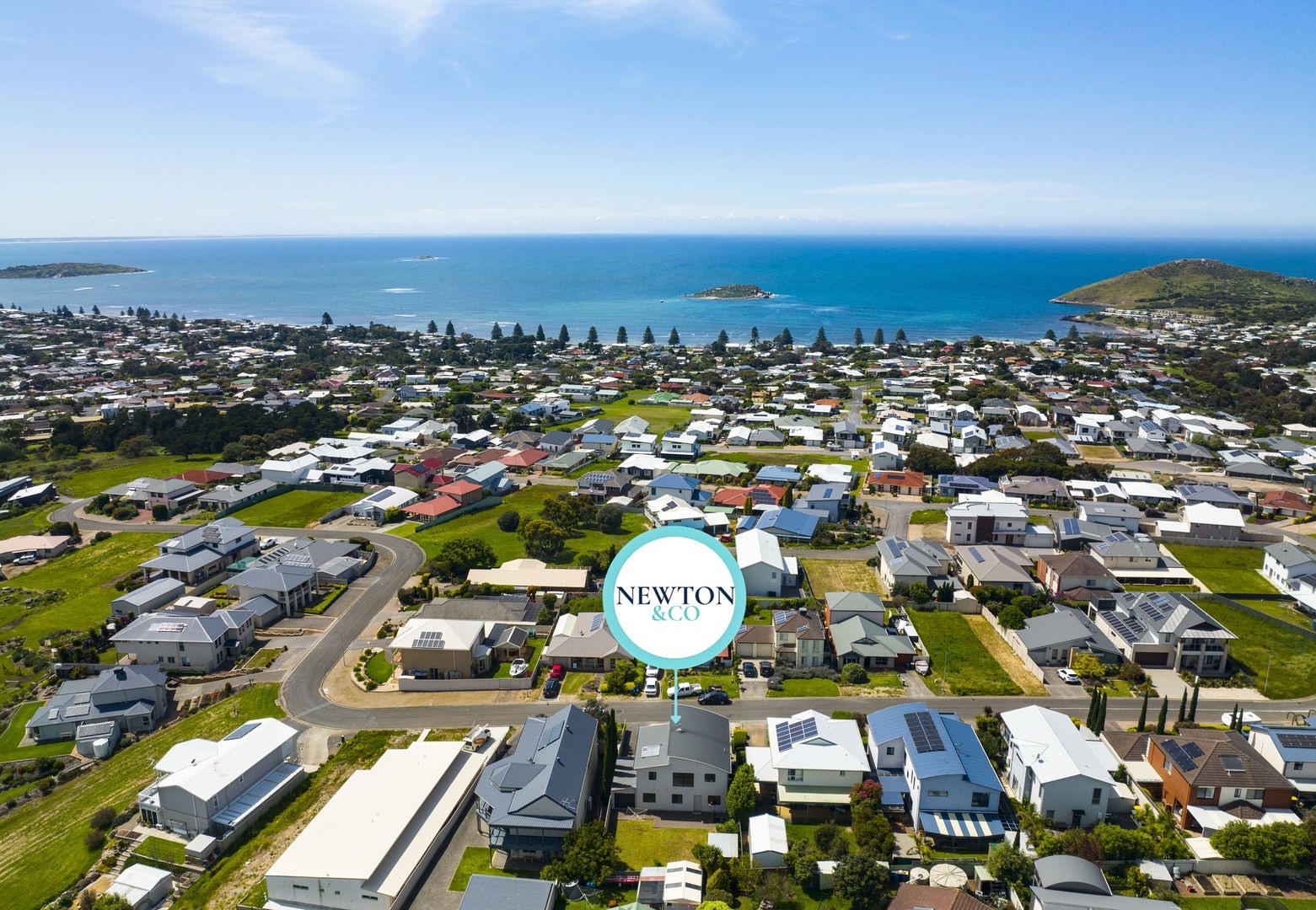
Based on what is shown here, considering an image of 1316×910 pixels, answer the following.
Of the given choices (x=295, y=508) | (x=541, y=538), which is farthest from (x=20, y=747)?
(x=295, y=508)

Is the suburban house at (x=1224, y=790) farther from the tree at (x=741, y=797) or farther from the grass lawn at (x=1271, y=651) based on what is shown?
the tree at (x=741, y=797)

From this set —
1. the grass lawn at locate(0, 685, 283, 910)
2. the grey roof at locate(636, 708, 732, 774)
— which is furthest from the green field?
the grey roof at locate(636, 708, 732, 774)

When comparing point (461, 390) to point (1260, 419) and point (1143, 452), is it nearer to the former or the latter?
point (1143, 452)

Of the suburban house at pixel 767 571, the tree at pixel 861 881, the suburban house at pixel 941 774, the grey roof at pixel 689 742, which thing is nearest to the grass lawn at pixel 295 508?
the suburban house at pixel 767 571

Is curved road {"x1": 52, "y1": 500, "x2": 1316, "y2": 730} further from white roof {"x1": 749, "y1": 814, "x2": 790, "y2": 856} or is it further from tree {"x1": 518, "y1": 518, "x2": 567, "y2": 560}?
tree {"x1": 518, "y1": 518, "x2": 567, "y2": 560}

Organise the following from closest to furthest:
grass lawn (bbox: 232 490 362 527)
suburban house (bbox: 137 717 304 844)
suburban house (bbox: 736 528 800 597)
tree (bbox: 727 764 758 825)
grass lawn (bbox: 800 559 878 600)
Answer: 1. tree (bbox: 727 764 758 825)
2. suburban house (bbox: 137 717 304 844)
3. suburban house (bbox: 736 528 800 597)
4. grass lawn (bbox: 800 559 878 600)
5. grass lawn (bbox: 232 490 362 527)

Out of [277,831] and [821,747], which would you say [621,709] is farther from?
[277,831]

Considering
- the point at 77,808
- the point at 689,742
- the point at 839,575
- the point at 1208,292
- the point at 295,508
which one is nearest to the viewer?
the point at 689,742
